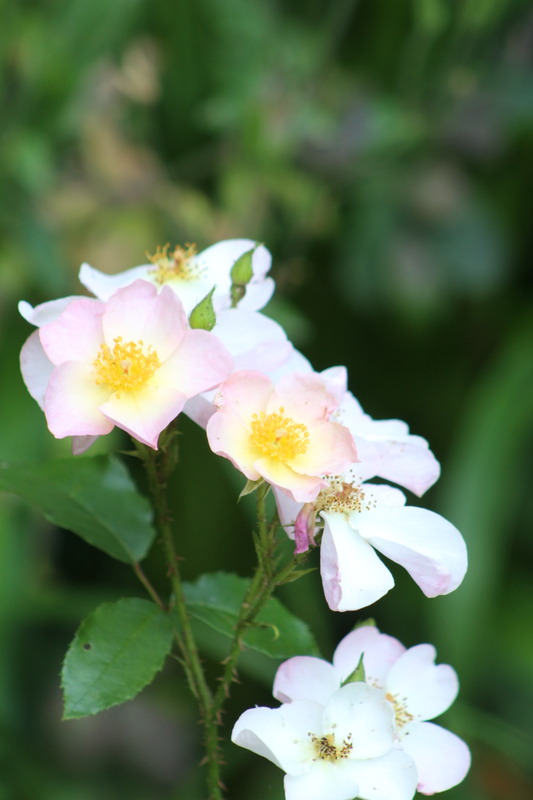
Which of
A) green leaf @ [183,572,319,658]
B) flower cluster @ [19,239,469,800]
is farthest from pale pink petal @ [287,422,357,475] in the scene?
green leaf @ [183,572,319,658]

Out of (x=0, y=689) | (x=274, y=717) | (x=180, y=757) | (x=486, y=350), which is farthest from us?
(x=486, y=350)

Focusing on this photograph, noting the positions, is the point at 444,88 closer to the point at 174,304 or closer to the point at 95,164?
the point at 95,164

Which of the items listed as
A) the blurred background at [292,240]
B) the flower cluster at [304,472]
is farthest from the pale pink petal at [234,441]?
the blurred background at [292,240]

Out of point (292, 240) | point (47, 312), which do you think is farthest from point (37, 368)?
point (292, 240)

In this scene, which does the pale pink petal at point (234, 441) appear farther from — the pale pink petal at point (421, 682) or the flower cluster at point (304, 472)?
the pale pink petal at point (421, 682)

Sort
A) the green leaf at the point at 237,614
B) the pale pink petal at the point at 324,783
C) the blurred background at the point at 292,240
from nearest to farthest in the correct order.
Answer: the pale pink petal at the point at 324,783 → the green leaf at the point at 237,614 → the blurred background at the point at 292,240

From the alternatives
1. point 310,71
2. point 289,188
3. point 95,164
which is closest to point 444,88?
point 310,71

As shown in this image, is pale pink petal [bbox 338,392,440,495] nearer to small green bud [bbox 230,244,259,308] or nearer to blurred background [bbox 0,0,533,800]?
small green bud [bbox 230,244,259,308]
